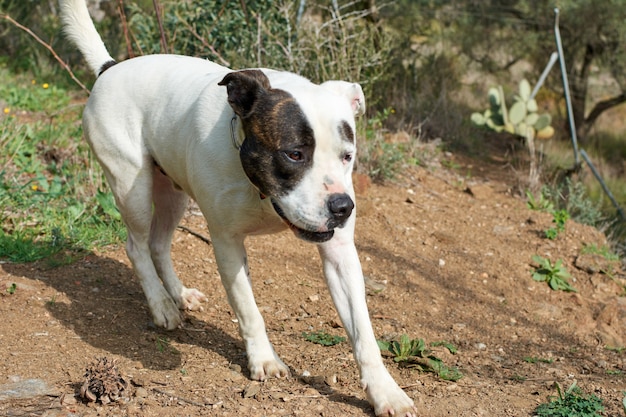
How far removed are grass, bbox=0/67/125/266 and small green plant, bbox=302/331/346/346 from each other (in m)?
1.83

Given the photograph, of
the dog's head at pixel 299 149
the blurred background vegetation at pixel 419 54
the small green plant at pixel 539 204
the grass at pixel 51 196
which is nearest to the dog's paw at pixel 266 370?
the dog's head at pixel 299 149

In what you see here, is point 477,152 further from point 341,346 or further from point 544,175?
point 341,346

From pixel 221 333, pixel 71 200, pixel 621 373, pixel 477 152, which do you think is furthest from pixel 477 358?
pixel 477 152

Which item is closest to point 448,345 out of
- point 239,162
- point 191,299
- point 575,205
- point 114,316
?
point 191,299

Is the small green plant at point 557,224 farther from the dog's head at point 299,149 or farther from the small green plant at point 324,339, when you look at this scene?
the dog's head at point 299,149

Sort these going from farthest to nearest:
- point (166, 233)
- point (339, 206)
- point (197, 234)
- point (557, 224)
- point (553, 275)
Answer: point (557, 224)
point (553, 275)
point (197, 234)
point (166, 233)
point (339, 206)

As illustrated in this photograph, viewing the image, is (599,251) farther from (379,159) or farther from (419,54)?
(419,54)

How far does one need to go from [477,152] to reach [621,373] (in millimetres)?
5589

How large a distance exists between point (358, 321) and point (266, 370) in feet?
1.75

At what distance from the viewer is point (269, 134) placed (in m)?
3.26

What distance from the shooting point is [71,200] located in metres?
6.15

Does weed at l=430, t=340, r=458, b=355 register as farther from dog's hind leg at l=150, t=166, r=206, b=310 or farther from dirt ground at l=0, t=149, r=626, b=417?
dog's hind leg at l=150, t=166, r=206, b=310

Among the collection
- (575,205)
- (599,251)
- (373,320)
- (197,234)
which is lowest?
(575,205)

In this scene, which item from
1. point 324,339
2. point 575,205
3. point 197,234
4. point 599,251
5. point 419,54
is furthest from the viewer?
point 419,54
